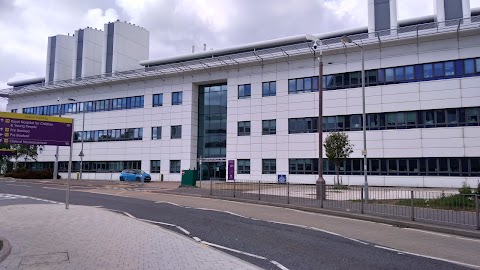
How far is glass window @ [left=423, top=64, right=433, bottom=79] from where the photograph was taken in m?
35.1

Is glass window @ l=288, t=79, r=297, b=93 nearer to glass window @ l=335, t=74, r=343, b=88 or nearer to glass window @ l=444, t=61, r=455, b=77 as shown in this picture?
glass window @ l=335, t=74, r=343, b=88

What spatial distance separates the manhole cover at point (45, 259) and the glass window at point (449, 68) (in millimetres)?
35479

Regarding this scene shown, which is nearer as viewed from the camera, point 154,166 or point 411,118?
point 411,118

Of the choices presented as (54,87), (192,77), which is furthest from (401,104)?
(54,87)

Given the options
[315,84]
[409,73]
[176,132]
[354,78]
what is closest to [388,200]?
[409,73]

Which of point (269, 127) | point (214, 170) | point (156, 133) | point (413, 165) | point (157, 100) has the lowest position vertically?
point (214, 170)

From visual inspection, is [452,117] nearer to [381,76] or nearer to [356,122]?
[381,76]

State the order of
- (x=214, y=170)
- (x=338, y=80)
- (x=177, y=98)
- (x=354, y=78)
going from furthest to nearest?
(x=177, y=98) < (x=214, y=170) < (x=338, y=80) < (x=354, y=78)

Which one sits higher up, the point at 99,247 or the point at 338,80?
the point at 338,80

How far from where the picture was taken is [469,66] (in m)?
33.6

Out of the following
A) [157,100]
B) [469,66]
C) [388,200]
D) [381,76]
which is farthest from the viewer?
[157,100]

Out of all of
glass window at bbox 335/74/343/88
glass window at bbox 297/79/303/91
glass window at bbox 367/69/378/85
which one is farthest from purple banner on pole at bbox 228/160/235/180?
glass window at bbox 367/69/378/85

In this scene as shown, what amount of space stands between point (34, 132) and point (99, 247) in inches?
314

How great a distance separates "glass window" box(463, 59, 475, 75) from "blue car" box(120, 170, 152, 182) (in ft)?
113
